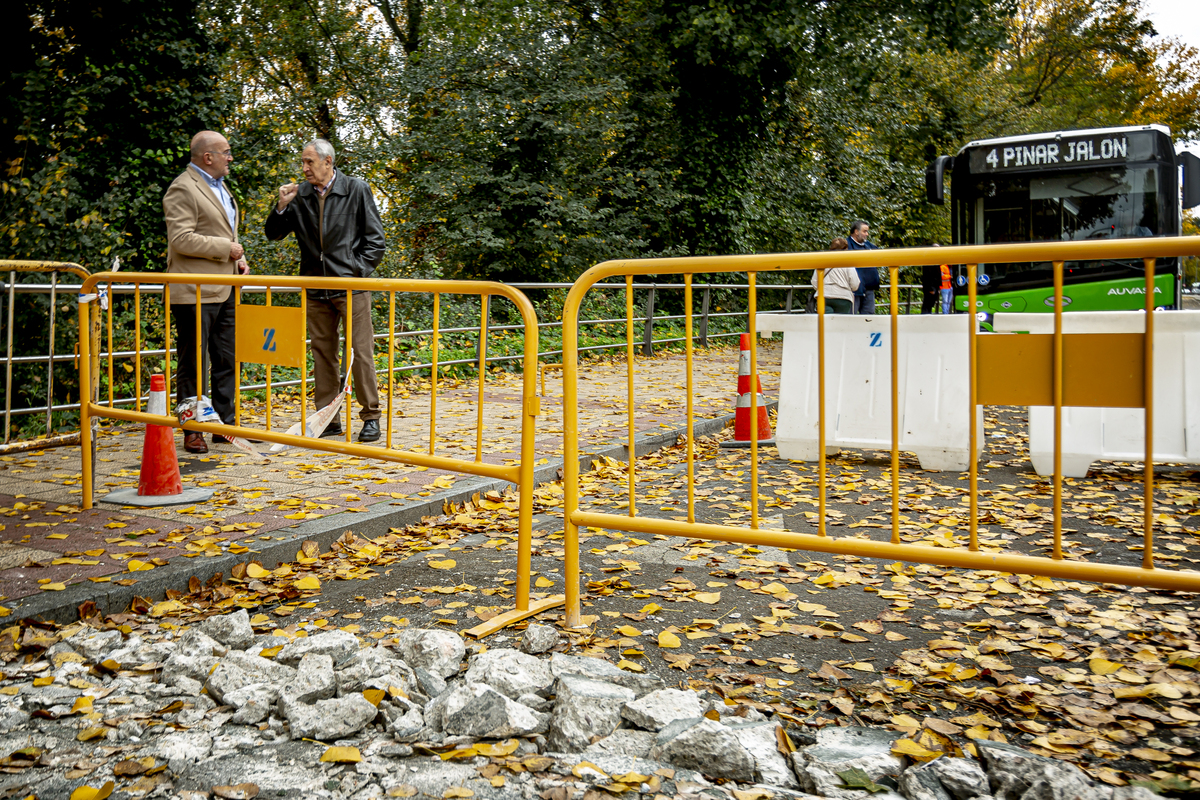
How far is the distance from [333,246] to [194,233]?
0.98 meters

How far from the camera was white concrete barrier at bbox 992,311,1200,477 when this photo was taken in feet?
19.7

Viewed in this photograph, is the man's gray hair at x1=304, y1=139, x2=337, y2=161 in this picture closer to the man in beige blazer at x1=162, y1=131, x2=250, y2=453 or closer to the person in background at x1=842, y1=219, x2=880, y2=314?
the man in beige blazer at x1=162, y1=131, x2=250, y2=453

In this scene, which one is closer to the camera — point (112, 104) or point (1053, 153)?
point (112, 104)

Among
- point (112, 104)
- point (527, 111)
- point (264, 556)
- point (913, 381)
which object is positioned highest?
point (527, 111)

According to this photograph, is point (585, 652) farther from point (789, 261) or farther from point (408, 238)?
point (408, 238)

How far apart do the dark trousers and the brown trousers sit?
0.62 metres

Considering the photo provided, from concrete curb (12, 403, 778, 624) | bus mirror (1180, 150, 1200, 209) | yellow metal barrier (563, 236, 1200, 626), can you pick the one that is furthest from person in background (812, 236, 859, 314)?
yellow metal barrier (563, 236, 1200, 626)

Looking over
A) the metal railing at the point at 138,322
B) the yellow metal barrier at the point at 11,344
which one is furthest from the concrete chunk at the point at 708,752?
the yellow metal barrier at the point at 11,344

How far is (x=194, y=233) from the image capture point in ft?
22.6

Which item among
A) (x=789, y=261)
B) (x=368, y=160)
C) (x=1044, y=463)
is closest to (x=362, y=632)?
(x=789, y=261)

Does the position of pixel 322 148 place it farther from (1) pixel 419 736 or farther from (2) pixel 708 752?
(2) pixel 708 752

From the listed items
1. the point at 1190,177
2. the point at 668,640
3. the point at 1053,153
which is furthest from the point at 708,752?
the point at 1190,177

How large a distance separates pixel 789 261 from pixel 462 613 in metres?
1.98

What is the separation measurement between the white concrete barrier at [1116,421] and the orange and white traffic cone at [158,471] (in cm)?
527
